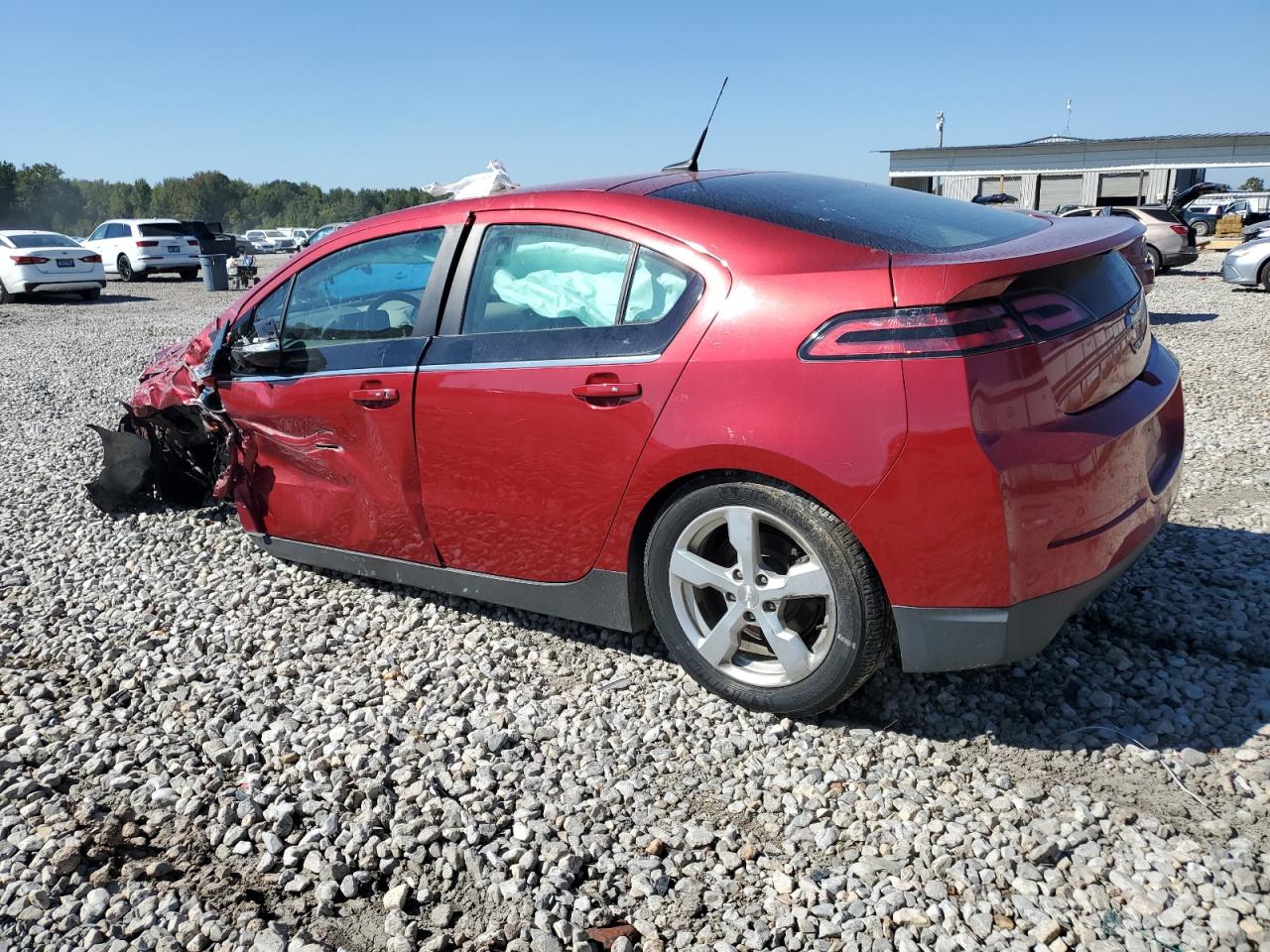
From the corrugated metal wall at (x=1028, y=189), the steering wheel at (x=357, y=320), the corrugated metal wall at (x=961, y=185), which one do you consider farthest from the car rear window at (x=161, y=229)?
the corrugated metal wall at (x=1028, y=189)

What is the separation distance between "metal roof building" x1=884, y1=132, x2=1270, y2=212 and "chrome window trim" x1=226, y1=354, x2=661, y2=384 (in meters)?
47.5

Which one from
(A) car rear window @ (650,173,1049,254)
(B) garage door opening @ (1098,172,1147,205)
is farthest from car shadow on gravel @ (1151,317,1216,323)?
(B) garage door opening @ (1098,172,1147,205)

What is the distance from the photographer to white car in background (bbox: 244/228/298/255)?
1923 inches

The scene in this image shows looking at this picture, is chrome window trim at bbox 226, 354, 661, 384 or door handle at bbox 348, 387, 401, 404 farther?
door handle at bbox 348, 387, 401, 404

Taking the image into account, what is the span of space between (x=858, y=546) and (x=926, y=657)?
1.19ft

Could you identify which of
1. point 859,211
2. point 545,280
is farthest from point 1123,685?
point 545,280

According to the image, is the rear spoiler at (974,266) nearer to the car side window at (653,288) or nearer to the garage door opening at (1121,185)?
the car side window at (653,288)

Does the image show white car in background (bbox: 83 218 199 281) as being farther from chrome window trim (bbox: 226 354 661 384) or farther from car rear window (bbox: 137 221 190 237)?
chrome window trim (bbox: 226 354 661 384)

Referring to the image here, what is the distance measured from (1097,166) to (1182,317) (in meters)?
40.5

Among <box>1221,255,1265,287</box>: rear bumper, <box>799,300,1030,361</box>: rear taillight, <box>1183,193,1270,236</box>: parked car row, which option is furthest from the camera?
<box>1183,193,1270,236</box>: parked car row

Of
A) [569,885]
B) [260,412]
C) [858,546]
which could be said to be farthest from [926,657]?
[260,412]

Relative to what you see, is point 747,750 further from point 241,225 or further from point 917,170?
point 241,225

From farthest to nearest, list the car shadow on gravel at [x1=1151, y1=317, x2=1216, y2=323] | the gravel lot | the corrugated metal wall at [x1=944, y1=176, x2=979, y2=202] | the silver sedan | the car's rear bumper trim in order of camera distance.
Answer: the corrugated metal wall at [x1=944, y1=176, x2=979, y2=202]
the silver sedan
the car shadow on gravel at [x1=1151, y1=317, x2=1216, y2=323]
the car's rear bumper trim
the gravel lot

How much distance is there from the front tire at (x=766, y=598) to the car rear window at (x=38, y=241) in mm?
22852
